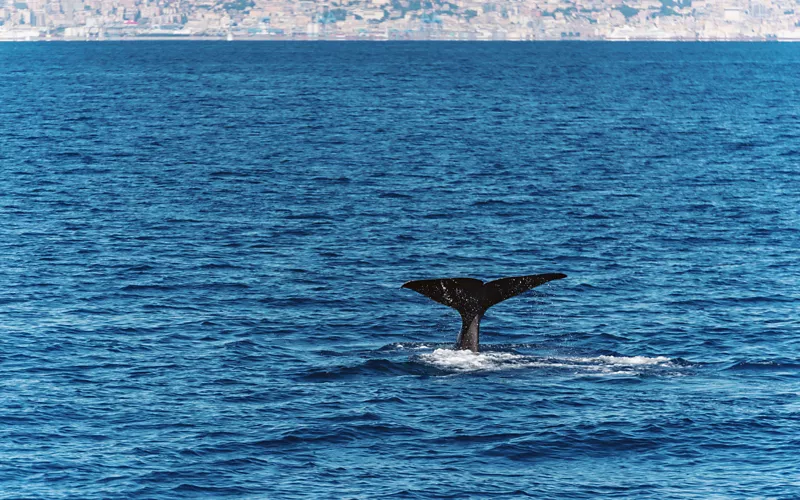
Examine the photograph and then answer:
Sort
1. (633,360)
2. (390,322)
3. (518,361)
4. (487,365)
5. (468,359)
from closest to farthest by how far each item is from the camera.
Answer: (487,365)
(468,359)
(518,361)
(633,360)
(390,322)

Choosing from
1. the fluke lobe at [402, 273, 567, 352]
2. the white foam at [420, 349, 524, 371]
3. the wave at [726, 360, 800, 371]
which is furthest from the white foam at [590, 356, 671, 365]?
the fluke lobe at [402, 273, 567, 352]

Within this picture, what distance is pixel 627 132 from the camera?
10456cm

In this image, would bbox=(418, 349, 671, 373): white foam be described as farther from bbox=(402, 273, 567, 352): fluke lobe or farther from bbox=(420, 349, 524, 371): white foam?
bbox=(402, 273, 567, 352): fluke lobe

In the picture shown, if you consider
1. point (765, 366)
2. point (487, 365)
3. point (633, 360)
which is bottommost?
point (765, 366)

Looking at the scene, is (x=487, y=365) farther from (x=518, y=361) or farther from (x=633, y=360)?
(x=633, y=360)

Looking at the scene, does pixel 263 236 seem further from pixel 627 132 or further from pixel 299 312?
pixel 627 132

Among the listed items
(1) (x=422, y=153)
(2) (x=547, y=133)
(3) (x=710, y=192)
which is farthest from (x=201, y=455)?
(2) (x=547, y=133)

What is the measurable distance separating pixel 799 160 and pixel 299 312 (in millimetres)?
53023

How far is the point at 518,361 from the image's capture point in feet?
116

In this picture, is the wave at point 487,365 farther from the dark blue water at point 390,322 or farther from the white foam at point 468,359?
the dark blue water at point 390,322

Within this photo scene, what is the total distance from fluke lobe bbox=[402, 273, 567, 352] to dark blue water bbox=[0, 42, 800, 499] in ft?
4.93

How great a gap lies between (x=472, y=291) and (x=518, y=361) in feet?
10.2

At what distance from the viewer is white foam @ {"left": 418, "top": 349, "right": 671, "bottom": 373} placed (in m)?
34.4

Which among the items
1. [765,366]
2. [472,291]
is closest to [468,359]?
[472,291]
